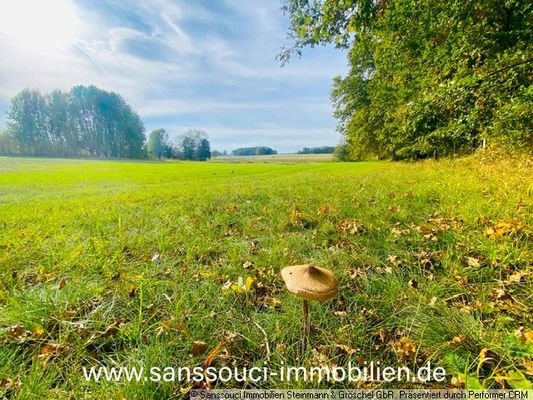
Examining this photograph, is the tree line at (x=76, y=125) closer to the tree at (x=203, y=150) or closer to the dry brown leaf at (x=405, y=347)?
the tree at (x=203, y=150)

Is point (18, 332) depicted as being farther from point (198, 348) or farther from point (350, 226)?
point (350, 226)

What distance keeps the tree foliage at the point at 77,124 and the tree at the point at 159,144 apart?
9336 millimetres

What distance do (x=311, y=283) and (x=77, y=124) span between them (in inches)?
2705

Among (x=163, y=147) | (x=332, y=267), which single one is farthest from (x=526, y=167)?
(x=163, y=147)

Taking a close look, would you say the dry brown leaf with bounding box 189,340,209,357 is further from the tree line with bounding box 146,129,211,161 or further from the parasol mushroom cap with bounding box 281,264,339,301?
the tree line with bounding box 146,129,211,161

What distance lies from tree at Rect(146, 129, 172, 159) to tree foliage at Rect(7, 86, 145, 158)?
30.6ft

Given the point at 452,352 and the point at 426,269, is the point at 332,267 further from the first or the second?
the point at 452,352

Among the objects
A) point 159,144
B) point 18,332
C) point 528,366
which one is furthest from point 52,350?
point 159,144

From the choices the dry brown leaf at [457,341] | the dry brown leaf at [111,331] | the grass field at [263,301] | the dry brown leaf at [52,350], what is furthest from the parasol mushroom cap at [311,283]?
the dry brown leaf at [52,350]

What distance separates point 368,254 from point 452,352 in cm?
129

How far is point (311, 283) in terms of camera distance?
3.96 feet

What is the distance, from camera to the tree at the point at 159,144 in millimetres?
70700

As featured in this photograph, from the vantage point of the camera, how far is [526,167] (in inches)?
211

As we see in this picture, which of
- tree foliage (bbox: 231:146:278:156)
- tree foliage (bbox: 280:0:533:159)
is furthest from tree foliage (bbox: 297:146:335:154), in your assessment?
tree foliage (bbox: 280:0:533:159)
